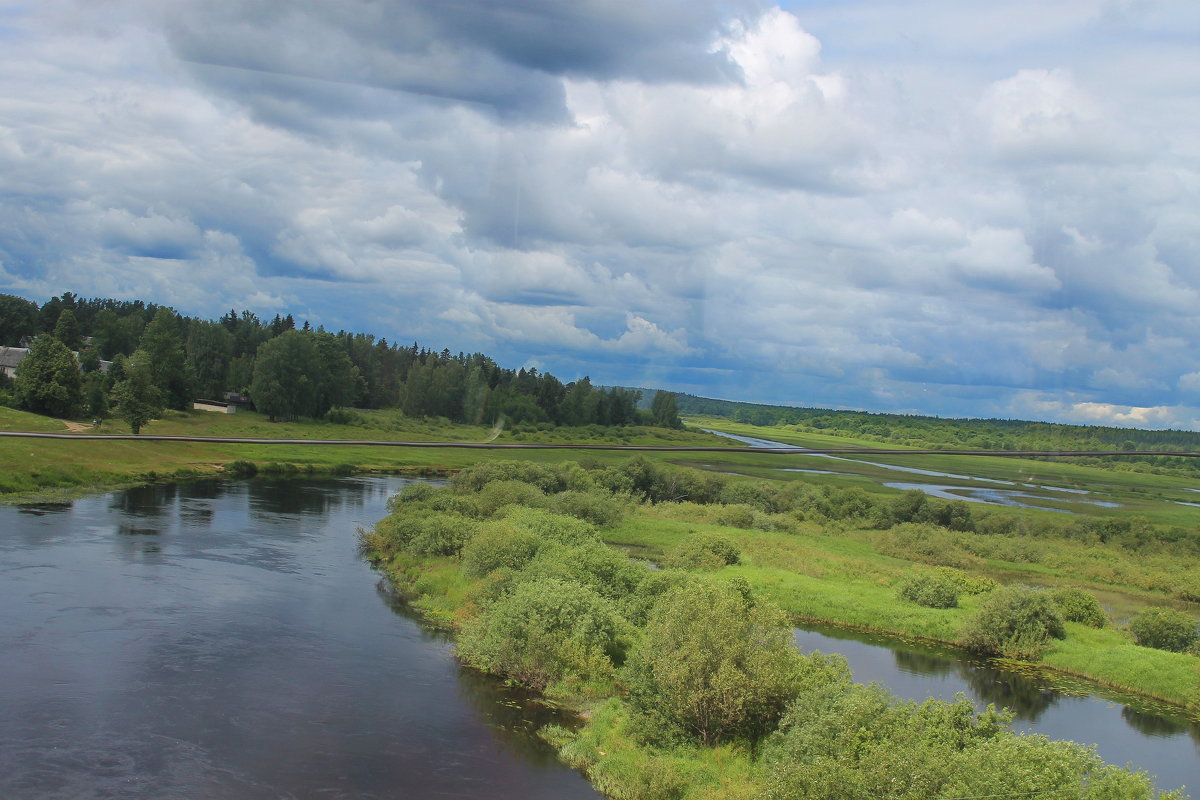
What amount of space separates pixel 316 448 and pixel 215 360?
3057 cm

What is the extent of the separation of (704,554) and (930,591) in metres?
10.9

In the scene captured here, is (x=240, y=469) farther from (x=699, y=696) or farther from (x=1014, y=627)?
(x=699, y=696)

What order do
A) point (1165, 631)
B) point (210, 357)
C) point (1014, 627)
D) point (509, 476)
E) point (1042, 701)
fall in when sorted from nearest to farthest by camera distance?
1. point (1042, 701)
2. point (1014, 627)
3. point (1165, 631)
4. point (509, 476)
5. point (210, 357)

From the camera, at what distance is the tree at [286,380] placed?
96.8m

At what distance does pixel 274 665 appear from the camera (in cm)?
2639

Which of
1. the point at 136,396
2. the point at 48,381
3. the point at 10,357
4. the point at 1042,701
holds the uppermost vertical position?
the point at 10,357

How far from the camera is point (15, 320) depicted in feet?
409

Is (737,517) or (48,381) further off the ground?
(48,381)

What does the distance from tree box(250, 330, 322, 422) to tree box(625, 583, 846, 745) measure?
81790 mm

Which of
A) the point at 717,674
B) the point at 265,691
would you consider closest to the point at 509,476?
the point at 265,691

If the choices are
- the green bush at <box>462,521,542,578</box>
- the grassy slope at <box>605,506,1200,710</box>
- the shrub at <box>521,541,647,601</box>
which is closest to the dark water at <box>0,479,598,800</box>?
the green bush at <box>462,521,542,578</box>

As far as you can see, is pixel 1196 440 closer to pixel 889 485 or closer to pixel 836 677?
pixel 889 485

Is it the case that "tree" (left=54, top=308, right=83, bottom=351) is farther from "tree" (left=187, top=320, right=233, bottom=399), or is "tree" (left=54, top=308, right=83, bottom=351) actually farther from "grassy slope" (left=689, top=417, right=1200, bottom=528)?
"grassy slope" (left=689, top=417, right=1200, bottom=528)

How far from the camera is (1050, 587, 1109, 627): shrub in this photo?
3859 centimetres
